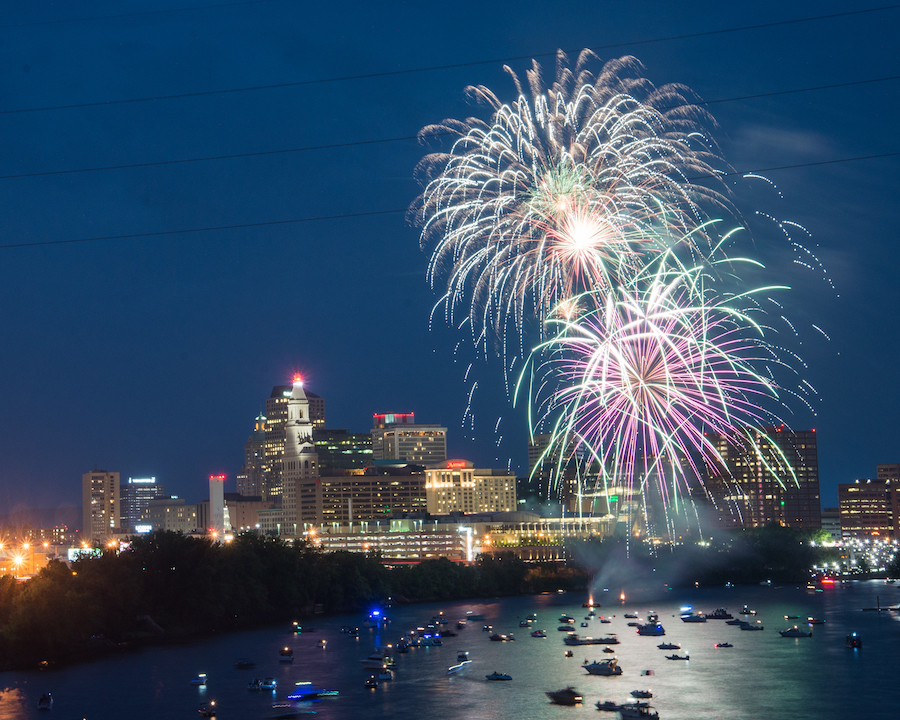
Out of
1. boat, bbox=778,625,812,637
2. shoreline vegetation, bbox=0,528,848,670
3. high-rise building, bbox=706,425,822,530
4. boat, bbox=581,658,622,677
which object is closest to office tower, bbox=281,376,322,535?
shoreline vegetation, bbox=0,528,848,670

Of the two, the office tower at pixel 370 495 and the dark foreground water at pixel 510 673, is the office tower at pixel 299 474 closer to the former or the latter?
the office tower at pixel 370 495

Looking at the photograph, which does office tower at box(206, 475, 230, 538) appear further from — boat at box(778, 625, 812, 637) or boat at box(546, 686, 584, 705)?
boat at box(546, 686, 584, 705)

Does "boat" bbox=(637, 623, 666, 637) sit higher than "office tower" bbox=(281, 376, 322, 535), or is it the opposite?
"office tower" bbox=(281, 376, 322, 535)

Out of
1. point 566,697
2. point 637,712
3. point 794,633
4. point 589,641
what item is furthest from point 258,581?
point 637,712

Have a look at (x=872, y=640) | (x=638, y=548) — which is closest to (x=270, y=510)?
(x=638, y=548)

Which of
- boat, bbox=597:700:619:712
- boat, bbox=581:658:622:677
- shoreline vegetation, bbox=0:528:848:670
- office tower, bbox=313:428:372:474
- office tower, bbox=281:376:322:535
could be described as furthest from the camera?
office tower, bbox=313:428:372:474

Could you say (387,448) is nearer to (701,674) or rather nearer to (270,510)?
(270,510)

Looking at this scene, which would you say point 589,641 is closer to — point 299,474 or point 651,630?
point 651,630
